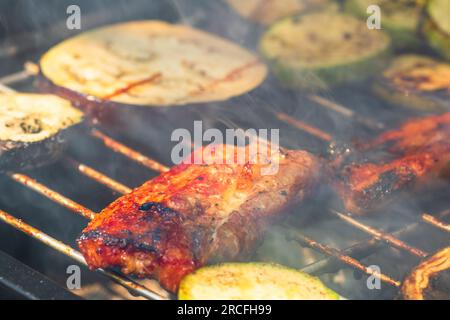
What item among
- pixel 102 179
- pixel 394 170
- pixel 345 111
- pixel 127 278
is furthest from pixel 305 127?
pixel 127 278

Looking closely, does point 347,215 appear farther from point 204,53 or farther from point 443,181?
point 204,53

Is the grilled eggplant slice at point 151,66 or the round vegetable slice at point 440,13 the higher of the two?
the round vegetable slice at point 440,13

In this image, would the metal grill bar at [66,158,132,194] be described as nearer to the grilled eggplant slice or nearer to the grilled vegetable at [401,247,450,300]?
the grilled eggplant slice

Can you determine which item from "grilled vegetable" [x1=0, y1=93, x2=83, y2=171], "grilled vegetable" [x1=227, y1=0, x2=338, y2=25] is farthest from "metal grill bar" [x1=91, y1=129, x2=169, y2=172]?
"grilled vegetable" [x1=227, y1=0, x2=338, y2=25]

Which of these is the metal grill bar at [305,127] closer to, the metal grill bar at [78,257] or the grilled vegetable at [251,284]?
the grilled vegetable at [251,284]

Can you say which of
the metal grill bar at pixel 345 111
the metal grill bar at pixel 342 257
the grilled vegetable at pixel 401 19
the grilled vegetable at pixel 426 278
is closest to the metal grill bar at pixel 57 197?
the metal grill bar at pixel 342 257

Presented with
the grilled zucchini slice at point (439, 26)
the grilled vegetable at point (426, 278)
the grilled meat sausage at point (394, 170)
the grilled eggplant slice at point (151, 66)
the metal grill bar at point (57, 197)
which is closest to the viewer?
the grilled vegetable at point (426, 278)
